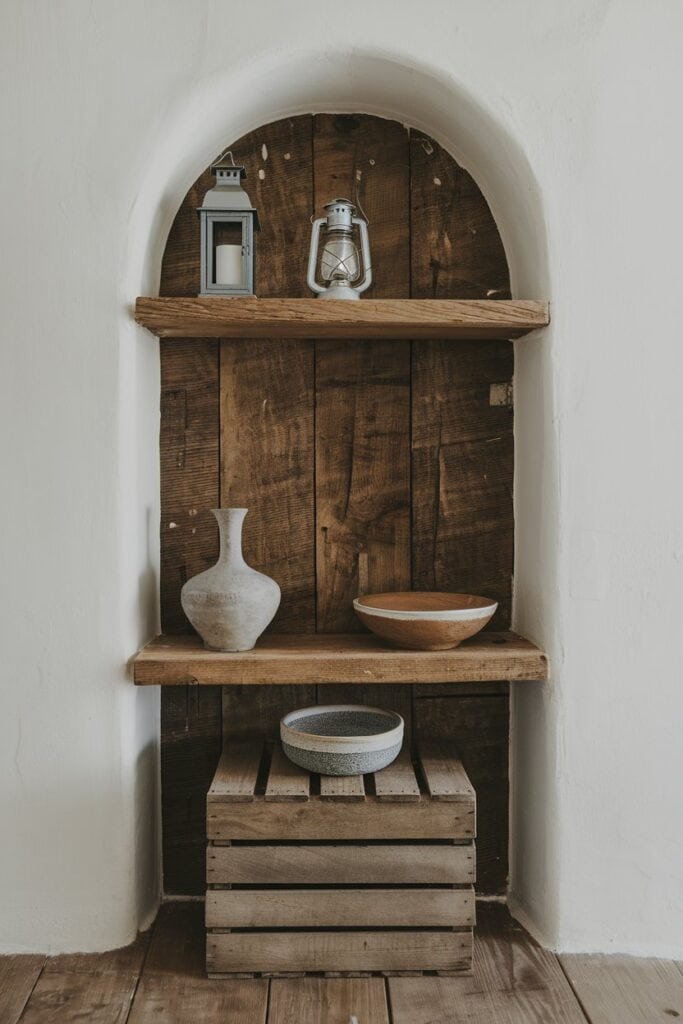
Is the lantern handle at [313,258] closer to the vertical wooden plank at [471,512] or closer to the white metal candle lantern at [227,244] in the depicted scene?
the white metal candle lantern at [227,244]

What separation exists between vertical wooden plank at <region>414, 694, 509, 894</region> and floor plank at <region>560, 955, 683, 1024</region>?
0.89ft

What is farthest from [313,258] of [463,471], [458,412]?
[463,471]

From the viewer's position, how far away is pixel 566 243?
1533 millimetres

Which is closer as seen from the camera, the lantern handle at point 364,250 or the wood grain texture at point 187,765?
the lantern handle at point 364,250

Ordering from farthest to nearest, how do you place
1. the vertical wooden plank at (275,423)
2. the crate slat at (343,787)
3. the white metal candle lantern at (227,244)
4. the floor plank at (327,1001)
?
the vertical wooden plank at (275,423) < the white metal candle lantern at (227,244) < the crate slat at (343,787) < the floor plank at (327,1001)

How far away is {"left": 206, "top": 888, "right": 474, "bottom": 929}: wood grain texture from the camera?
1.45m

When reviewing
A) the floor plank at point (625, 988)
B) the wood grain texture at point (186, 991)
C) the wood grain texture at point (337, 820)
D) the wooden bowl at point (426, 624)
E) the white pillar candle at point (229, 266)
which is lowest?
the floor plank at point (625, 988)

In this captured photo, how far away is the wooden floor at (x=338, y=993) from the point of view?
1349mm

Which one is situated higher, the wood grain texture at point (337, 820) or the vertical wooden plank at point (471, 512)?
the vertical wooden plank at point (471, 512)

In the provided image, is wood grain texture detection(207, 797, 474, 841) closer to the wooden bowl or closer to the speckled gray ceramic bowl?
the speckled gray ceramic bowl

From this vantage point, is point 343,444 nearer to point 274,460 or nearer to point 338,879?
point 274,460

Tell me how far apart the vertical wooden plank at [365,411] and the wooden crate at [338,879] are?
17.2 inches

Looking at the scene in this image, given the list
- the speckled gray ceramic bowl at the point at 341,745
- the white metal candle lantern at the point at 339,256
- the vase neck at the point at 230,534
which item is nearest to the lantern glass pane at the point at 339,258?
the white metal candle lantern at the point at 339,256

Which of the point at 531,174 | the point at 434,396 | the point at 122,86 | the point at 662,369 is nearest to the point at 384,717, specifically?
the point at 434,396
